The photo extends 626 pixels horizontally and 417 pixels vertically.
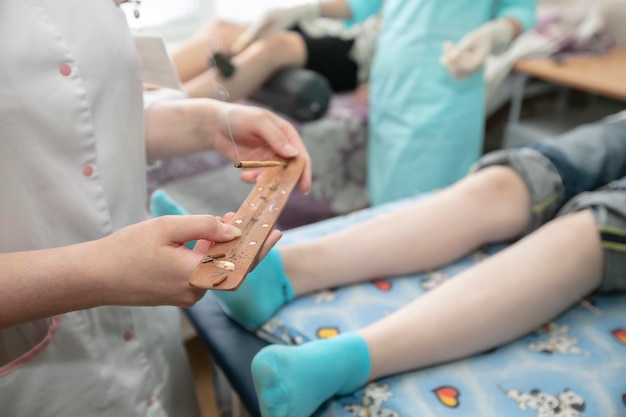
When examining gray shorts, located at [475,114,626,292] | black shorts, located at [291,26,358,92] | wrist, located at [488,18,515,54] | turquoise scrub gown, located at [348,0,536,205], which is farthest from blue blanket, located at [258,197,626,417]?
black shorts, located at [291,26,358,92]

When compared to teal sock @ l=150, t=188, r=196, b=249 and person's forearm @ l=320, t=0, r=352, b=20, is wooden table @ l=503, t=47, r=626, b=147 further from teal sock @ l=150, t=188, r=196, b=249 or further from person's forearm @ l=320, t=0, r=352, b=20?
teal sock @ l=150, t=188, r=196, b=249

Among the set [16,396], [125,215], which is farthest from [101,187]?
[16,396]

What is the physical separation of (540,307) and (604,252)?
0.17 meters

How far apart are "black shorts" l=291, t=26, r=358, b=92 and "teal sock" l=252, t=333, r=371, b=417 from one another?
1396mm

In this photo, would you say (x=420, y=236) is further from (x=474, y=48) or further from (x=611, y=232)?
(x=474, y=48)

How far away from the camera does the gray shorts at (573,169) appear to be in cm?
98

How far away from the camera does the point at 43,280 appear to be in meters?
0.50

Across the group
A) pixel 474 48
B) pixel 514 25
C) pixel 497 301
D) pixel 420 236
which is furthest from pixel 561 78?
pixel 497 301

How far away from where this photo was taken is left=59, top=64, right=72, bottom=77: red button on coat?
57 centimetres

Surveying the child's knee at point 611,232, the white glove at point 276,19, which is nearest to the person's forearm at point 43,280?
the child's knee at point 611,232

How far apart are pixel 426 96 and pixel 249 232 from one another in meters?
1.17

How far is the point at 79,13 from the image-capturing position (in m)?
0.59

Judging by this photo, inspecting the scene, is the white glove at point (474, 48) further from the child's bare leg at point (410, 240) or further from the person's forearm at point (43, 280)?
the person's forearm at point (43, 280)

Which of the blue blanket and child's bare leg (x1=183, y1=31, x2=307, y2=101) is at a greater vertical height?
child's bare leg (x1=183, y1=31, x2=307, y2=101)
